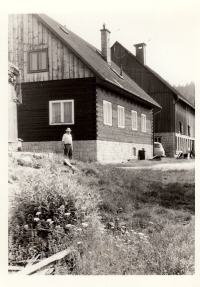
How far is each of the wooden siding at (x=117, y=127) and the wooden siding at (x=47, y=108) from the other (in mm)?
491

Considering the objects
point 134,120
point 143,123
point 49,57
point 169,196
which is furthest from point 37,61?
point 143,123

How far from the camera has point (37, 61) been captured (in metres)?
11.0

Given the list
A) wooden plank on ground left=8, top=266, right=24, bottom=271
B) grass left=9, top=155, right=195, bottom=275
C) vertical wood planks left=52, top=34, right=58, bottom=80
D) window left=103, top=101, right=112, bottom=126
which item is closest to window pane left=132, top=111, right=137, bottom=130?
window left=103, top=101, right=112, bottom=126

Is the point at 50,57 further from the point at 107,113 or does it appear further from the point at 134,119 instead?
the point at 134,119

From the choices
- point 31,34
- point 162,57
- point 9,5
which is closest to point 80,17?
point 9,5

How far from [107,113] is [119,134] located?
129 cm

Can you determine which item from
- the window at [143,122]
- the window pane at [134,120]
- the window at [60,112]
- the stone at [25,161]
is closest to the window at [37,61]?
the window at [60,112]

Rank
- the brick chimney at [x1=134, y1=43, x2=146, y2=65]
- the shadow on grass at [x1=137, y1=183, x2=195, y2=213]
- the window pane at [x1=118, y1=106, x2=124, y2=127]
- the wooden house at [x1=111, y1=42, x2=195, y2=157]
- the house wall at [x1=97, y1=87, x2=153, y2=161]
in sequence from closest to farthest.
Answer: the shadow on grass at [x1=137, y1=183, x2=195, y2=213]
the brick chimney at [x1=134, y1=43, x2=146, y2=65]
the house wall at [x1=97, y1=87, x2=153, y2=161]
the window pane at [x1=118, y1=106, x2=124, y2=127]
the wooden house at [x1=111, y1=42, x2=195, y2=157]

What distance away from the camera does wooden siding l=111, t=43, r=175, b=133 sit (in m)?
19.1

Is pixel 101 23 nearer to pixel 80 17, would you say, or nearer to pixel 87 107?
pixel 80 17

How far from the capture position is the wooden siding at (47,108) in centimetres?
1155

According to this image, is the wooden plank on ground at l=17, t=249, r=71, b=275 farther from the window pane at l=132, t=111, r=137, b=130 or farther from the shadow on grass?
the window pane at l=132, t=111, r=137, b=130

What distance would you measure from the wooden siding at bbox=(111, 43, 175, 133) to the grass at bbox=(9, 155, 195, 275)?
12.3m

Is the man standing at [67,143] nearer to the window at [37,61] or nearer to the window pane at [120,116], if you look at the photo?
the window at [37,61]
